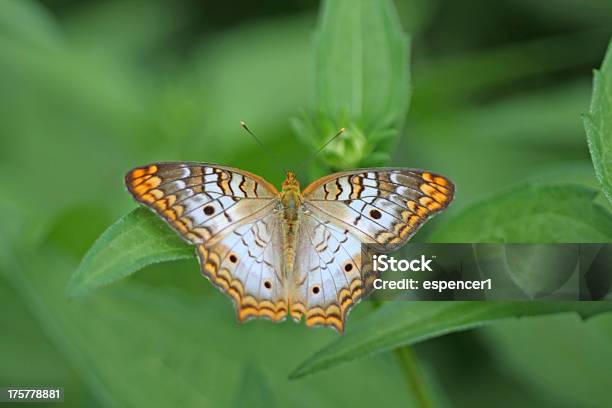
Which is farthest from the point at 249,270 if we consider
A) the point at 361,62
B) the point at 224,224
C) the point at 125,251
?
the point at 361,62

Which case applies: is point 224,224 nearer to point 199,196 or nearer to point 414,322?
point 199,196

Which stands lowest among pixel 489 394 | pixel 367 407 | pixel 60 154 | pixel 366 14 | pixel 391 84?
pixel 489 394

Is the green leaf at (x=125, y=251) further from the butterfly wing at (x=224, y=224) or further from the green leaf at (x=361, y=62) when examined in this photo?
the green leaf at (x=361, y=62)

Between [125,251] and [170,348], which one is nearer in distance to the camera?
[125,251]

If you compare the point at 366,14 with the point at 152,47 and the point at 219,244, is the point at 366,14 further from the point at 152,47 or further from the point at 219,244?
the point at 152,47

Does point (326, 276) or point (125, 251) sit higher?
point (125, 251)

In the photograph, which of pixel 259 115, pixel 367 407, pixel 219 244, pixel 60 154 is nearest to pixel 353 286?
pixel 219 244

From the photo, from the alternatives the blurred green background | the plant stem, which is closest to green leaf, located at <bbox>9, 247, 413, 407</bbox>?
the blurred green background
